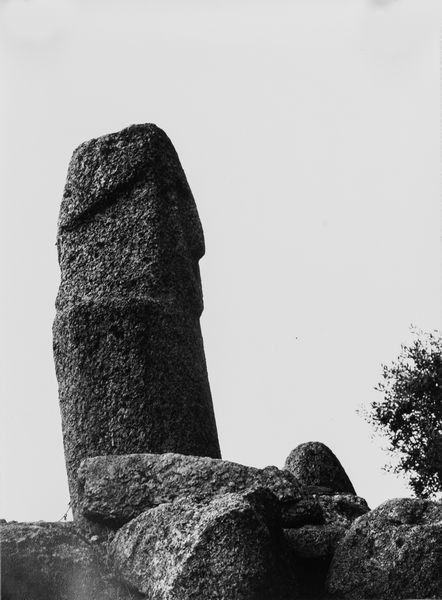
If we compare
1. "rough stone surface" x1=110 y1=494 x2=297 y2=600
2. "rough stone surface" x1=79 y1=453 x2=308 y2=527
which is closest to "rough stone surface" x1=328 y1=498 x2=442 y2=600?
"rough stone surface" x1=110 y1=494 x2=297 y2=600

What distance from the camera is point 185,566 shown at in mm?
6746

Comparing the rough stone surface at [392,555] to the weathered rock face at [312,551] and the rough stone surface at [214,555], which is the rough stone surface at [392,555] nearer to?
the weathered rock face at [312,551]

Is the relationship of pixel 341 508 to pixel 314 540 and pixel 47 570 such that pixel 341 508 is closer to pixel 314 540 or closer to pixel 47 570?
pixel 314 540

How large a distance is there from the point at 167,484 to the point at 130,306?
234 centimetres

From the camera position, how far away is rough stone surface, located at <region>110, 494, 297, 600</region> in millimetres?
6715

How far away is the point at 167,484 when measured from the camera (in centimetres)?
812

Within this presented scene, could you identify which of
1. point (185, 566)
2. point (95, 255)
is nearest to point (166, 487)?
point (185, 566)

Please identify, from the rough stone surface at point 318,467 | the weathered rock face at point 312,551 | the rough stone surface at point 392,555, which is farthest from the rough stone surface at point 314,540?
the rough stone surface at point 318,467

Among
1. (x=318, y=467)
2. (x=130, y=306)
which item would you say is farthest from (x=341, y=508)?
(x=318, y=467)

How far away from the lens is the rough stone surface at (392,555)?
6.88 metres

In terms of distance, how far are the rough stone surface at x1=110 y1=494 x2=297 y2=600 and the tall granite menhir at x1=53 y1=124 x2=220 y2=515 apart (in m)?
2.29

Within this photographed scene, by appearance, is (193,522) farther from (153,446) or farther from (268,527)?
(153,446)

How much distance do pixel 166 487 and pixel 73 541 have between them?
85 centimetres

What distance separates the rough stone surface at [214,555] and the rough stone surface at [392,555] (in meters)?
0.44
